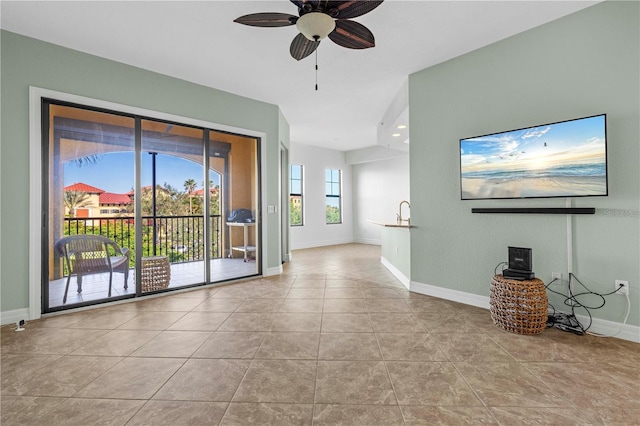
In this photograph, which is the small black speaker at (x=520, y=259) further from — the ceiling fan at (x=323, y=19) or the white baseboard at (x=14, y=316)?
the white baseboard at (x=14, y=316)

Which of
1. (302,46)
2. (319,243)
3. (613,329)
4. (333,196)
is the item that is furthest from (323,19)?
(333,196)

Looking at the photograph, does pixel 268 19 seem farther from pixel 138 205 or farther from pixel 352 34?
pixel 138 205

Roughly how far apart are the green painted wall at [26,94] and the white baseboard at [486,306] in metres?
4.03

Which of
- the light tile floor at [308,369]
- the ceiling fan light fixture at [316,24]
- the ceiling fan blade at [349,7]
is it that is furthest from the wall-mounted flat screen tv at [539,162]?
the ceiling fan light fixture at [316,24]

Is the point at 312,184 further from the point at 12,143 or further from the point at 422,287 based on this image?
the point at 12,143

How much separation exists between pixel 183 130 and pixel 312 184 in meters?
4.69

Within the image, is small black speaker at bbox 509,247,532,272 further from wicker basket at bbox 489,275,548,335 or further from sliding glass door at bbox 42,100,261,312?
sliding glass door at bbox 42,100,261,312

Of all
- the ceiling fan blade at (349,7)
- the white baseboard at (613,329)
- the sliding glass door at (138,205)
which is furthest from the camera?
the sliding glass door at (138,205)

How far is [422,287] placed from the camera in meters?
3.79

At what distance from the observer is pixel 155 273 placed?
12.5ft

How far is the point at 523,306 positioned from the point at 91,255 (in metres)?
4.64

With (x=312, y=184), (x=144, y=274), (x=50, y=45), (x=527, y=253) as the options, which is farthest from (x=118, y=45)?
(x=312, y=184)

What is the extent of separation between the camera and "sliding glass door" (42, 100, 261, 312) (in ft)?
10.5

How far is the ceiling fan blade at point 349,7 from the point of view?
2.01 metres
